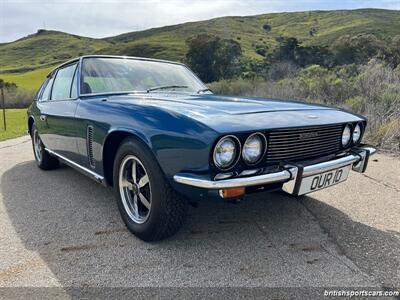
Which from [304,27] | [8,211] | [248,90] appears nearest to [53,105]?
[8,211]

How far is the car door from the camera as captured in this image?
146 inches

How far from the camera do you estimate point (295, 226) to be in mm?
3043

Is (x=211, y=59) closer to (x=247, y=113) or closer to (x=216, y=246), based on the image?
(x=247, y=113)

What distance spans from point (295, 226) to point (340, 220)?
452 mm

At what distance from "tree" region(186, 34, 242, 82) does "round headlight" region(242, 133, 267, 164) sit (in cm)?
2458

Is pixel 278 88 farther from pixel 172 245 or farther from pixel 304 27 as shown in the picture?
pixel 304 27

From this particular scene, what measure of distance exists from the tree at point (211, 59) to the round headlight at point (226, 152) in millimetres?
24706

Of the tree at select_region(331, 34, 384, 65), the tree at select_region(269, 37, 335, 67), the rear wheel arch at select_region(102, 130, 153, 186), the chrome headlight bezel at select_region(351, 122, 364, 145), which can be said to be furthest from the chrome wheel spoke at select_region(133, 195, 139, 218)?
the tree at select_region(269, 37, 335, 67)

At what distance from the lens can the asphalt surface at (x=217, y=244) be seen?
2.28 meters

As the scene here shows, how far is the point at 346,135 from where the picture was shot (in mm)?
3104

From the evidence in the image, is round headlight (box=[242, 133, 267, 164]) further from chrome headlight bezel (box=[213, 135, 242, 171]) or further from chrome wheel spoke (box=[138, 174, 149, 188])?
chrome wheel spoke (box=[138, 174, 149, 188])

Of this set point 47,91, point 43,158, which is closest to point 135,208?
point 43,158

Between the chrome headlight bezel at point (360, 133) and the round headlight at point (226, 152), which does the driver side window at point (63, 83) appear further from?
the chrome headlight bezel at point (360, 133)

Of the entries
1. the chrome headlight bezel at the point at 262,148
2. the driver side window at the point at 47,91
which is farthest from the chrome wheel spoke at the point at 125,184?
the driver side window at the point at 47,91
